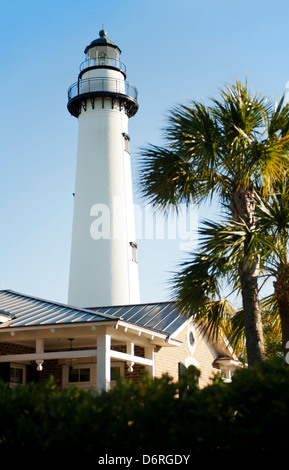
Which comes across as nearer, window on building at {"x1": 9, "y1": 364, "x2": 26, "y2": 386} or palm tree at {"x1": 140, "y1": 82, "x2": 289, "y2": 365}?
palm tree at {"x1": 140, "y1": 82, "x2": 289, "y2": 365}

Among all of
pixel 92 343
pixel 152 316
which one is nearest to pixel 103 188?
pixel 152 316

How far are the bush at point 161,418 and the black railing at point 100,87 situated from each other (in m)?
20.3

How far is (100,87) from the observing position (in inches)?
976

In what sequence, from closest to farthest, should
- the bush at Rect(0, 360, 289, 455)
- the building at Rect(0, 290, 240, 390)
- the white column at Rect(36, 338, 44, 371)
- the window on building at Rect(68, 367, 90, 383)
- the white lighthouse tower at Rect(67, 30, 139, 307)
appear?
the bush at Rect(0, 360, 289, 455) < the building at Rect(0, 290, 240, 390) < the white column at Rect(36, 338, 44, 371) < the window on building at Rect(68, 367, 90, 383) < the white lighthouse tower at Rect(67, 30, 139, 307)

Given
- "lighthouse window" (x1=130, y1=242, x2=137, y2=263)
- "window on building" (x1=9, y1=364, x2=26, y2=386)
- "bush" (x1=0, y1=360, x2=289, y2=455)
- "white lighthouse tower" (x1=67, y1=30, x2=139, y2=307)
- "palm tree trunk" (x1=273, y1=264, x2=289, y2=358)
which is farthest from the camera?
"lighthouse window" (x1=130, y1=242, x2=137, y2=263)

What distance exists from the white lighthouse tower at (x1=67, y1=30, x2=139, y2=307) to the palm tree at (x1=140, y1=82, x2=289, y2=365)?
1153 cm

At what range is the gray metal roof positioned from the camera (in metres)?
12.3

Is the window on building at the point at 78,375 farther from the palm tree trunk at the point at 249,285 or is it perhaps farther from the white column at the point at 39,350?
the palm tree trunk at the point at 249,285

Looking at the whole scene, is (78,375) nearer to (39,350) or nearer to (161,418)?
(39,350)

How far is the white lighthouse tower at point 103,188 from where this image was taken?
22516 mm

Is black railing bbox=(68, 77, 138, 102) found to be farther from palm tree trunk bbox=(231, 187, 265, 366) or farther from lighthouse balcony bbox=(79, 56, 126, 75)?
palm tree trunk bbox=(231, 187, 265, 366)

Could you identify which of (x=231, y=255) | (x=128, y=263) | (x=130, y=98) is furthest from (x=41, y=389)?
(x=130, y=98)

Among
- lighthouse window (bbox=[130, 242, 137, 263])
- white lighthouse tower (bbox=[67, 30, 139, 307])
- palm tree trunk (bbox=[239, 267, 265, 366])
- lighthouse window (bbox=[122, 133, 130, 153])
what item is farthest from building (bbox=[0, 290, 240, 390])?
lighthouse window (bbox=[122, 133, 130, 153])

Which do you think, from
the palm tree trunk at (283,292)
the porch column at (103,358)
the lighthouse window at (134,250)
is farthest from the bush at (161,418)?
the lighthouse window at (134,250)
